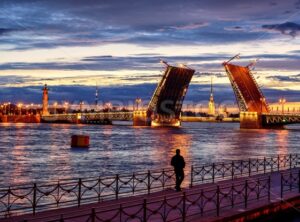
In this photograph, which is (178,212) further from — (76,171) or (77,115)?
(77,115)

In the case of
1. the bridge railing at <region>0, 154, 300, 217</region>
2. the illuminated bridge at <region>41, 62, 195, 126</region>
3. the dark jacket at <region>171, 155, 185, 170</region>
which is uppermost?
the illuminated bridge at <region>41, 62, 195, 126</region>

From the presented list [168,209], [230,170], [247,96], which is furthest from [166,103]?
[168,209]

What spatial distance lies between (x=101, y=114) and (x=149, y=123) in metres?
20.3

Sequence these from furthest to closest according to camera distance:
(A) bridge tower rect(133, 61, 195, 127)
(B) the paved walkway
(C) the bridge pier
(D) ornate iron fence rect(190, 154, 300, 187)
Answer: (C) the bridge pier, (A) bridge tower rect(133, 61, 195, 127), (D) ornate iron fence rect(190, 154, 300, 187), (B) the paved walkway

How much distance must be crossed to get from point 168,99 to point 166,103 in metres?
4.02

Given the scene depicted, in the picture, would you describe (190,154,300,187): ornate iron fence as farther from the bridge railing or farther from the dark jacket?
the dark jacket

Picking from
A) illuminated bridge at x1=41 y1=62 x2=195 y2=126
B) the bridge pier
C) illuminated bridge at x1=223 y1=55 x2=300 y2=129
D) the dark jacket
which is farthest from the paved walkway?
the bridge pier

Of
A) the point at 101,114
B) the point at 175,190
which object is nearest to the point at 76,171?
the point at 175,190

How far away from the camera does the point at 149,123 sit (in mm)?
143000

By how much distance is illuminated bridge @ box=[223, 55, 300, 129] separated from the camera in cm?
9879

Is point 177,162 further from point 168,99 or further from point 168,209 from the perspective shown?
point 168,99

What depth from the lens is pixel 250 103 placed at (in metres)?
111

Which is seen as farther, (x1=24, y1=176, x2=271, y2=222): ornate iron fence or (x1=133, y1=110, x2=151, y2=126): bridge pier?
(x1=133, y1=110, x2=151, y2=126): bridge pier

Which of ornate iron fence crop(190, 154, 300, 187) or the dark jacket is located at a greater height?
the dark jacket
